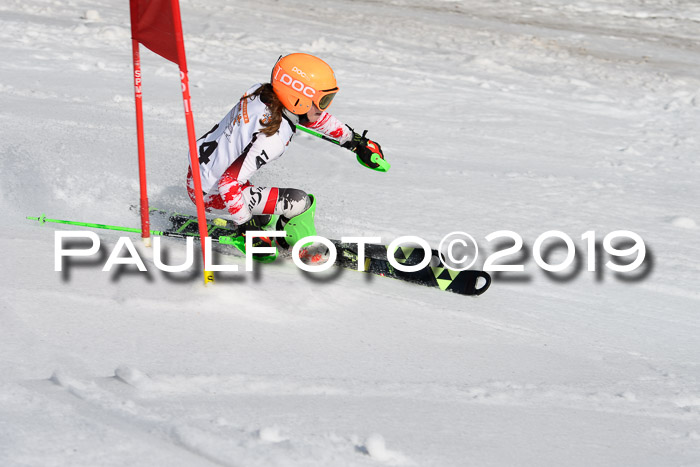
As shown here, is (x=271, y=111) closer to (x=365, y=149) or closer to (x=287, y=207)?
(x=287, y=207)

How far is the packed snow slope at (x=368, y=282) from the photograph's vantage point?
3.20 metres

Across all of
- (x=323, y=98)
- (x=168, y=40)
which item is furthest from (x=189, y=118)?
(x=323, y=98)

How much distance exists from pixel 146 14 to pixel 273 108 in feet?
2.87

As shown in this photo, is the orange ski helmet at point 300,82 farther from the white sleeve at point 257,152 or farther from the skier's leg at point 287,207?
the skier's leg at point 287,207

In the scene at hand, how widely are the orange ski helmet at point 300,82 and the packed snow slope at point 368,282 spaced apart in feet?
3.63

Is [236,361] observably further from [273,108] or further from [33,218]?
[33,218]

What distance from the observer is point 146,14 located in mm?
4242

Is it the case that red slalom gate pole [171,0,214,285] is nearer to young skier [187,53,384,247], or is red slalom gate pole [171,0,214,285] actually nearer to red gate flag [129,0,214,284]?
red gate flag [129,0,214,284]

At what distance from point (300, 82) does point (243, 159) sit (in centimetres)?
57

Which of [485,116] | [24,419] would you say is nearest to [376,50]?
[485,116]

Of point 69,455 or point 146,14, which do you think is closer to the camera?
point 69,455

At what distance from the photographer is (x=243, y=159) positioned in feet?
15.0

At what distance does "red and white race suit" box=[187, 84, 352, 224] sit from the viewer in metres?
4.55
